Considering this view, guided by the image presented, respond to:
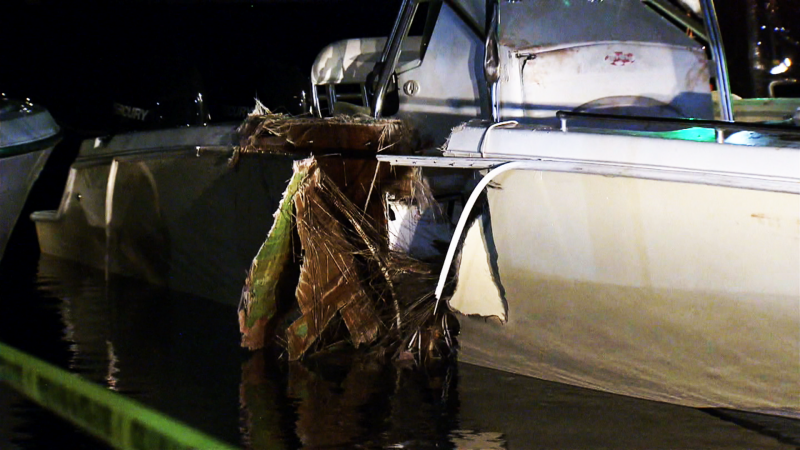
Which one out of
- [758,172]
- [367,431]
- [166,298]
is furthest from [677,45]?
[166,298]

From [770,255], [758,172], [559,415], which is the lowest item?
[559,415]

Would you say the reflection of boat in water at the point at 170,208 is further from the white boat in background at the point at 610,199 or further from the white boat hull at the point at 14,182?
the white boat in background at the point at 610,199

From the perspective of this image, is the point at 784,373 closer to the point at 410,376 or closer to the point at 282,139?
the point at 410,376

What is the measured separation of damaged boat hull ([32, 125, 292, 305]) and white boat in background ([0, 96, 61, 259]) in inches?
12.4

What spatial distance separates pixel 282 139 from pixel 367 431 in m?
1.87

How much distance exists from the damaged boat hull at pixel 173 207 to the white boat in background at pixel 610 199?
3.28 feet

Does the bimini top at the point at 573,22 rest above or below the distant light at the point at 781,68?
above

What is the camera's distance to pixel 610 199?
12.8 ft

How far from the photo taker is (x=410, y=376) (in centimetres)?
475

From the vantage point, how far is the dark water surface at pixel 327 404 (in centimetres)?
389

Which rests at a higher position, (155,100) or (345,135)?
(155,100)

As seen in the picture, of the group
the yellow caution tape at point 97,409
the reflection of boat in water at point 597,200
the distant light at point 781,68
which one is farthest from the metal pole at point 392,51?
the distant light at point 781,68

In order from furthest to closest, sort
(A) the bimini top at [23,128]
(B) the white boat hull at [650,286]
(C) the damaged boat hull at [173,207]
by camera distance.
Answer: (A) the bimini top at [23,128]
(C) the damaged boat hull at [173,207]
(B) the white boat hull at [650,286]

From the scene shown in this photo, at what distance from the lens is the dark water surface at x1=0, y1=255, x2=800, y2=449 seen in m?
3.89
